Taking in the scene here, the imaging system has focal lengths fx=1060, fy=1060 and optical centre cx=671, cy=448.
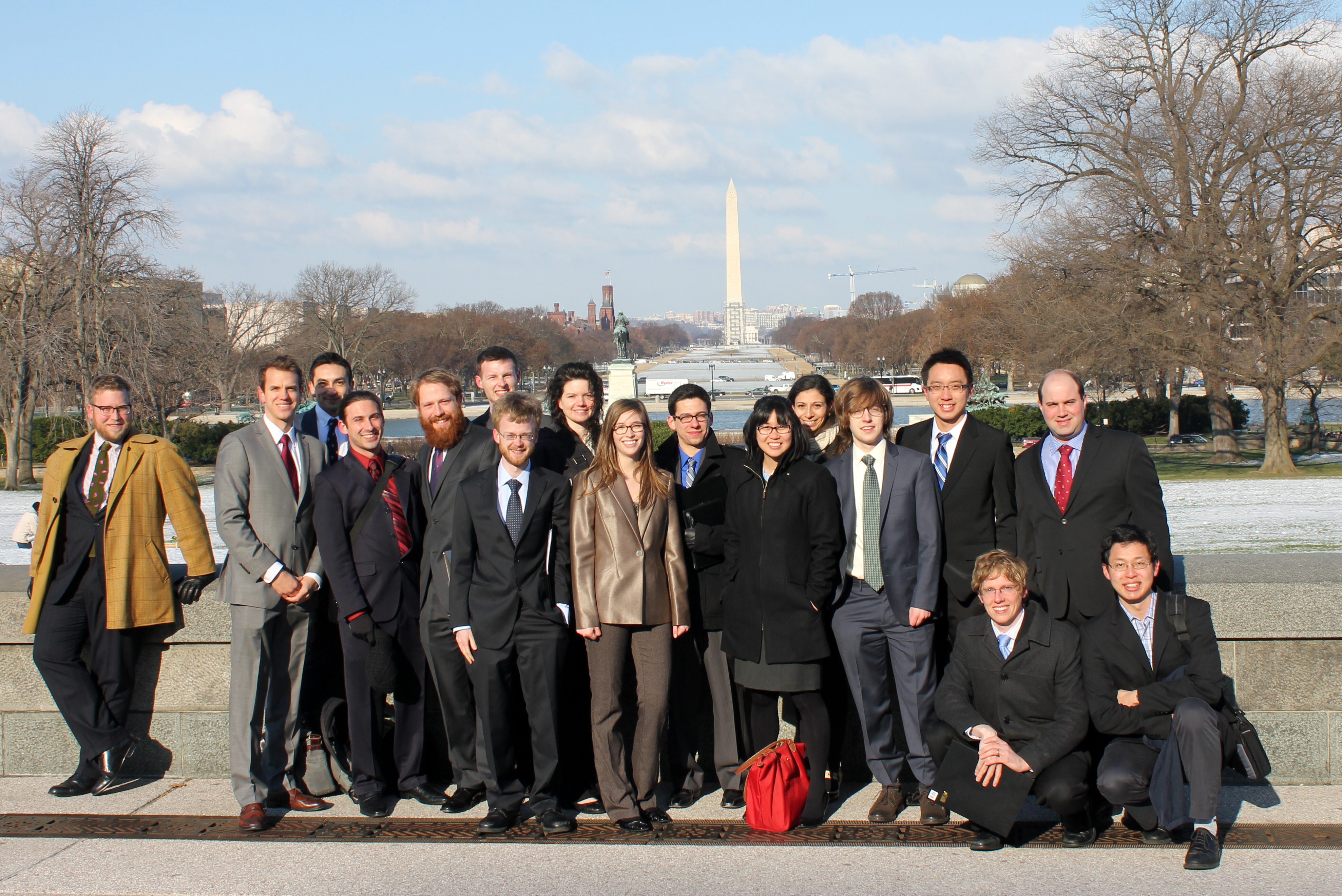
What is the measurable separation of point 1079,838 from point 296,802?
3.55 m

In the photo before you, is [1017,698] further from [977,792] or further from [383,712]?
[383,712]

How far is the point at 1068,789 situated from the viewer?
4.36 meters

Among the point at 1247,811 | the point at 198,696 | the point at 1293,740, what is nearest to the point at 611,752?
the point at 198,696

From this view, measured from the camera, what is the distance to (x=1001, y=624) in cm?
465

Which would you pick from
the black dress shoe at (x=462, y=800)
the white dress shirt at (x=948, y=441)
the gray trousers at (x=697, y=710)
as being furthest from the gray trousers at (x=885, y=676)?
the black dress shoe at (x=462, y=800)

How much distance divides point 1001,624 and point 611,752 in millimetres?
1830

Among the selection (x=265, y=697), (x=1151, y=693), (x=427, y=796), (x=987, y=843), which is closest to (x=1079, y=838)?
(x=987, y=843)

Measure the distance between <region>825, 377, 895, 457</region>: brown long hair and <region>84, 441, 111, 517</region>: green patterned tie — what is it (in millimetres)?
3646

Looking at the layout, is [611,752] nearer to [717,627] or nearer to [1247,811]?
[717,627]

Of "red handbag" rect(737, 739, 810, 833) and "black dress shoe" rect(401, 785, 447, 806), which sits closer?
"red handbag" rect(737, 739, 810, 833)

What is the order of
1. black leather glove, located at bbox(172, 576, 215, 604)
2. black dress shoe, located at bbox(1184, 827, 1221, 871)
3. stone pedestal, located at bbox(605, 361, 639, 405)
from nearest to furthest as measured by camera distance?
1. black dress shoe, located at bbox(1184, 827, 1221, 871)
2. black leather glove, located at bbox(172, 576, 215, 604)
3. stone pedestal, located at bbox(605, 361, 639, 405)

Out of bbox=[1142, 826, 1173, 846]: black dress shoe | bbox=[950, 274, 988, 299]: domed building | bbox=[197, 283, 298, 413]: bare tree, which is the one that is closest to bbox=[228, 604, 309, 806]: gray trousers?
bbox=[1142, 826, 1173, 846]: black dress shoe

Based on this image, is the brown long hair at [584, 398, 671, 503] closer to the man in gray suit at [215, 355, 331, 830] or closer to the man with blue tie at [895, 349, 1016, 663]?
the man with blue tie at [895, 349, 1016, 663]

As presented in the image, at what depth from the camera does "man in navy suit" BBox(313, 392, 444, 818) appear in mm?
4961
